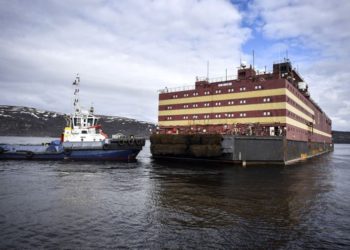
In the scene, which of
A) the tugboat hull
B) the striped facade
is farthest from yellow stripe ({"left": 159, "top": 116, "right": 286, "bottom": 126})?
the tugboat hull

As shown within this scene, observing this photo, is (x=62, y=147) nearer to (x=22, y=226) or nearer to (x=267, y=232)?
(x=22, y=226)

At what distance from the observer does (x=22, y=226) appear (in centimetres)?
1251

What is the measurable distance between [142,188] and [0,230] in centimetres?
1109

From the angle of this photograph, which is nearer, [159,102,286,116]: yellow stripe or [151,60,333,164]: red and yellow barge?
[151,60,333,164]: red and yellow barge

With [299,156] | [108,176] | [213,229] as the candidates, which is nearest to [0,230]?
[213,229]

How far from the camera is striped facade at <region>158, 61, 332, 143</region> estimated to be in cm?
4324

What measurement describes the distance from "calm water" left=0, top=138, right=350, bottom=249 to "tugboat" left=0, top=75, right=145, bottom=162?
58.1ft

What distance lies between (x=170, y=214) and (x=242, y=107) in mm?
34572

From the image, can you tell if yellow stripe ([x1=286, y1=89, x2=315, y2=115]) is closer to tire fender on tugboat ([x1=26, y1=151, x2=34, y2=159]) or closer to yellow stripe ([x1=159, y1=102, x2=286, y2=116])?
yellow stripe ([x1=159, y1=102, x2=286, y2=116])

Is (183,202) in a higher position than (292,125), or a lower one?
lower

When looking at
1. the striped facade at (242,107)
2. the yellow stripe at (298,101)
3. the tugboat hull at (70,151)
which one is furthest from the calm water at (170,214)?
the yellow stripe at (298,101)

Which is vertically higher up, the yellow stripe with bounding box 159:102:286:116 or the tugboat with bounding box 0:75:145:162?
the yellow stripe with bounding box 159:102:286:116

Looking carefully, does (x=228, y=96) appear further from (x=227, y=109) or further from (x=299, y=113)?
(x=299, y=113)

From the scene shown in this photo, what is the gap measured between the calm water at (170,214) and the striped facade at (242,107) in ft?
64.1
